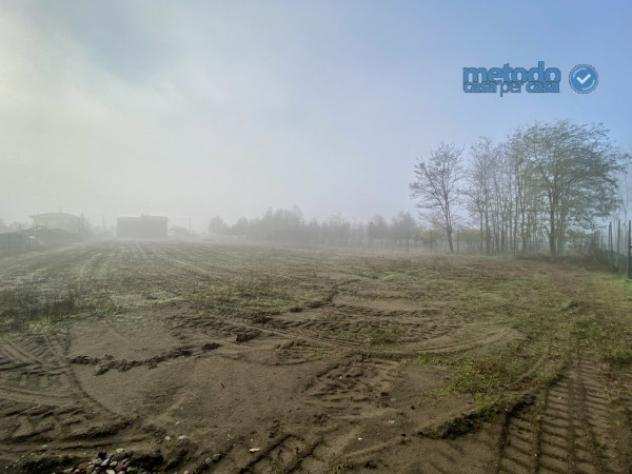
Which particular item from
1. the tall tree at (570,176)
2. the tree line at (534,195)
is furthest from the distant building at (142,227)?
the tall tree at (570,176)

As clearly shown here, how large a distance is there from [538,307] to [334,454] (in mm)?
8328

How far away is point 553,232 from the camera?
2395cm

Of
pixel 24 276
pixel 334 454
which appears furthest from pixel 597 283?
pixel 24 276

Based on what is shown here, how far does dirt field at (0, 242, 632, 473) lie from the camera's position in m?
3.21

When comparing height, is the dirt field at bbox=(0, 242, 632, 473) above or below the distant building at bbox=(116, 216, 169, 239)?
below

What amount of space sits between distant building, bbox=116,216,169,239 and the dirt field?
9877 centimetres

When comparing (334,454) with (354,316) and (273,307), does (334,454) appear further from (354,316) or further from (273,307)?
(273,307)

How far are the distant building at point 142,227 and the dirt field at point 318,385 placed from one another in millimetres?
98768

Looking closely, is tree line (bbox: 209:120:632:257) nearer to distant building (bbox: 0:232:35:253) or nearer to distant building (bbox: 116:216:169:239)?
distant building (bbox: 0:232:35:253)

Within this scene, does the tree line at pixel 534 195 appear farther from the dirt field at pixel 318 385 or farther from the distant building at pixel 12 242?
the distant building at pixel 12 242

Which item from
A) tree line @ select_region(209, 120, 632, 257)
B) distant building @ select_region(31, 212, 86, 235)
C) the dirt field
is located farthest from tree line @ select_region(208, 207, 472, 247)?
distant building @ select_region(31, 212, 86, 235)

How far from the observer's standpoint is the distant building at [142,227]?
9950 centimetres

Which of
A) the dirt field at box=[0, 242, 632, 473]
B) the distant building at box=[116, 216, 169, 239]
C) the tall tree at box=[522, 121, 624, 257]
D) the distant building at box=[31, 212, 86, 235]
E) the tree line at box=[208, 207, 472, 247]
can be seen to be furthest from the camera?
the distant building at box=[116, 216, 169, 239]

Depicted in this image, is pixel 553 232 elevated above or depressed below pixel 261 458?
above
